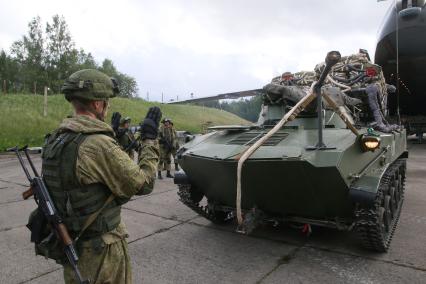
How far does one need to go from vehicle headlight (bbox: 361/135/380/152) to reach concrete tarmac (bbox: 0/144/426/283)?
1.13 metres

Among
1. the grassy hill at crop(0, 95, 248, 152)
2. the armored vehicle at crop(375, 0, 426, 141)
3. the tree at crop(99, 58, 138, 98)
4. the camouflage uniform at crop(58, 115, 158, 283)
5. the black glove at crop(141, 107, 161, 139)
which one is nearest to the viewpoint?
the camouflage uniform at crop(58, 115, 158, 283)

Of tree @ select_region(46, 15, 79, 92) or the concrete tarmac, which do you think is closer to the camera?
the concrete tarmac

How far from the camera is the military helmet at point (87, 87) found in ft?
7.36

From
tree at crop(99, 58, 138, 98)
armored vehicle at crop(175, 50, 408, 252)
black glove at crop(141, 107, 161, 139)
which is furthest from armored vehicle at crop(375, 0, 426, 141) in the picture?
tree at crop(99, 58, 138, 98)

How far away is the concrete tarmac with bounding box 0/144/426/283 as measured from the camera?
388 centimetres

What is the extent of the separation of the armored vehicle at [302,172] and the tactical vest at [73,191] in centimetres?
195

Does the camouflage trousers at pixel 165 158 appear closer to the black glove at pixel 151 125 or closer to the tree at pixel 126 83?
the black glove at pixel 151 125

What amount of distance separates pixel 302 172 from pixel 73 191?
7.46 feet

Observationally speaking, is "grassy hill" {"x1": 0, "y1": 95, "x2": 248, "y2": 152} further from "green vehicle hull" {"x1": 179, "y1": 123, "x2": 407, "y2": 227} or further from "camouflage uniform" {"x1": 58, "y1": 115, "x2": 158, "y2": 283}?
"camouflage uniform" {"x1": 58, "y1": 115, "x2": 158, "y2": 283}

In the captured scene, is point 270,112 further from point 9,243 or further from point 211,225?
point 9,243

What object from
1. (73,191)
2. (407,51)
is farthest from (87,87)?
(407,51)

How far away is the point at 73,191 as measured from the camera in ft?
7.18

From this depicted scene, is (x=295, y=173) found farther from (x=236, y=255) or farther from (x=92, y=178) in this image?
(x=92, y=178)

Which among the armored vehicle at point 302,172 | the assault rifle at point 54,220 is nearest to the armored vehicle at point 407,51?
the armored vehicle at point 302,172
